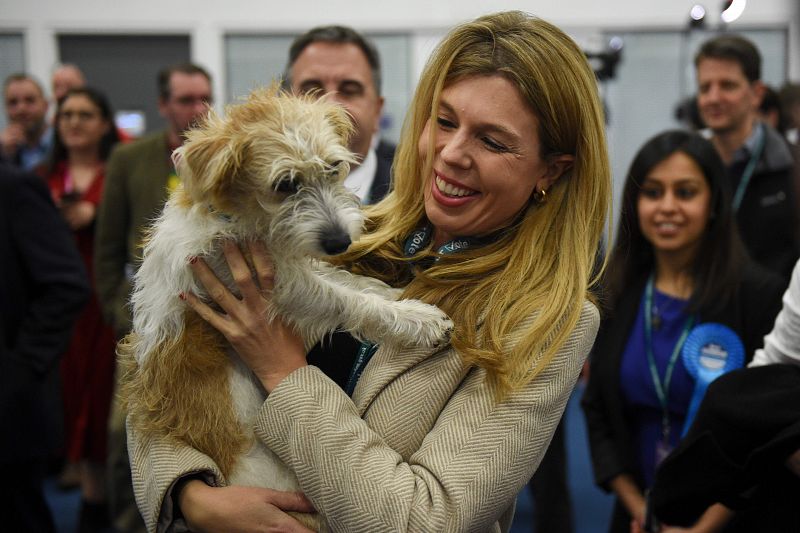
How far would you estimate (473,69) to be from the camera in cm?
154

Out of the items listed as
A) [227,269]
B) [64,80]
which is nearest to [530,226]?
[227,269]

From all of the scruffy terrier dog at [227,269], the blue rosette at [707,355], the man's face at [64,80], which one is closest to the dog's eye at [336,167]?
the scruffy terrier dog at [227,269]

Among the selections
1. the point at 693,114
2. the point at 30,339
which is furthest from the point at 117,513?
the point at 693,114

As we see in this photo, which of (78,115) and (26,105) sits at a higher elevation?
(26,105)

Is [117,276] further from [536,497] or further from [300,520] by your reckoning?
[300,520]

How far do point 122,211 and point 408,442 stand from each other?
9.93ft

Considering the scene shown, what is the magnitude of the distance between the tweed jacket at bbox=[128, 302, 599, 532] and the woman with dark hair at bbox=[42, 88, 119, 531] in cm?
323

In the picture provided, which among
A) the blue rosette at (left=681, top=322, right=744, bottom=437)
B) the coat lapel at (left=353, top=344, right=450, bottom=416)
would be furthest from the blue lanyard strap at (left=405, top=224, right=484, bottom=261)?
the blue rosette at (left=681, top=322, right=744, bottom=437)

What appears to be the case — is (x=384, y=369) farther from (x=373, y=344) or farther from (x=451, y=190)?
(x=451, y=190)

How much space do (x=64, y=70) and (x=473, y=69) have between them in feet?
19.3

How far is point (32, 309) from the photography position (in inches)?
119

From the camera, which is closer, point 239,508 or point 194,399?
point 239,508

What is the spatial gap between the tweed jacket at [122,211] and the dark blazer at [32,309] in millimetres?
828

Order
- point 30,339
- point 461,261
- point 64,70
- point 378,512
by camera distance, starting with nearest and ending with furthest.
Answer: point 378,512, point 461,261, point 30,339, point 64,70
